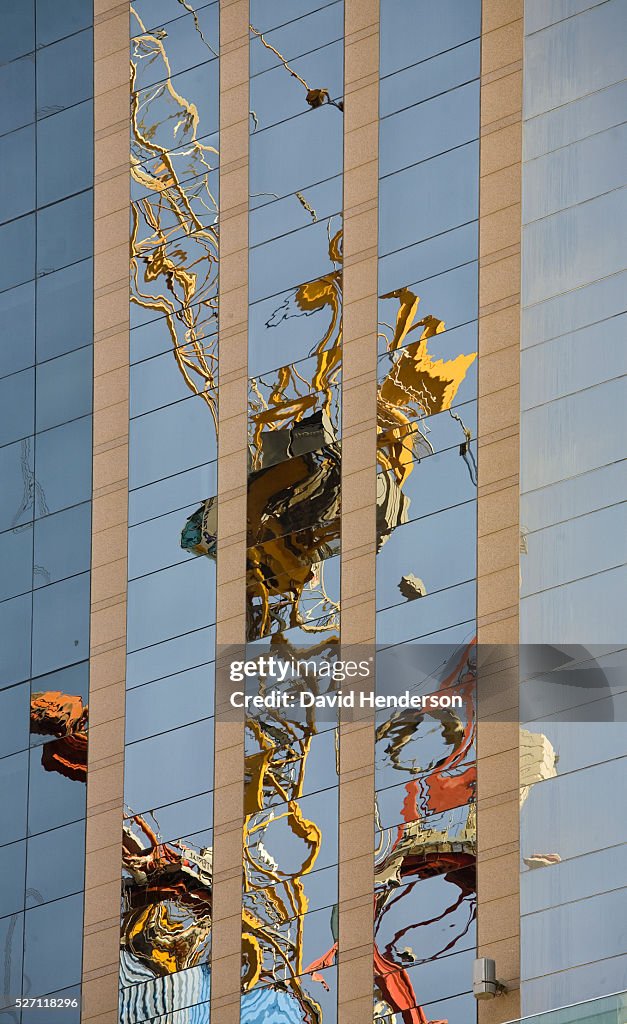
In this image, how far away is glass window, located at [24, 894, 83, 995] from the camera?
25438 mm

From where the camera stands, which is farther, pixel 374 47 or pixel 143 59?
pixel 143 59

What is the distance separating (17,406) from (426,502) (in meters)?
6.71

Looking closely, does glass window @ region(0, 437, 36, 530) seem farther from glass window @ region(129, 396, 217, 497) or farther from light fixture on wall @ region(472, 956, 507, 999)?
light fixture on wall @ region(472, 956, 507, 999)

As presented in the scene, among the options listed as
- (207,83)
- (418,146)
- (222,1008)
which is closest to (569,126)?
(418,146)

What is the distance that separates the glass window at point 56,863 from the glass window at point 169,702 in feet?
5.06

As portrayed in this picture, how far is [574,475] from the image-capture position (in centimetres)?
2141

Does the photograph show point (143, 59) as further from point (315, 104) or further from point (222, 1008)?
point (222, 1008)

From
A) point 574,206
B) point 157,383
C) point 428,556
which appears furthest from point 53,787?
point 574,206

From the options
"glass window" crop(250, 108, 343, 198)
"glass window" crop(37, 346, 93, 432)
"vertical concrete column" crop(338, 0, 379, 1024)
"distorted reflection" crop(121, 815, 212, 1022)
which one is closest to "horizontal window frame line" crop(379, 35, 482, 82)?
"vertical concrete column" crop(338, 0, 379, 1024)

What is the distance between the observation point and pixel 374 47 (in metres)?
25.7

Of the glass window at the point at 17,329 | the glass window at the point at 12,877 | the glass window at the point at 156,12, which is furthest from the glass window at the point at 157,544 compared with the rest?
the glass window at the point at 156,12

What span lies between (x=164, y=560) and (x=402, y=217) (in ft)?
18.6

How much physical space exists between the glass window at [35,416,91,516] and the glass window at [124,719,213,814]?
366 centimetres

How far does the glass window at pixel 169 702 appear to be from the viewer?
25391 mm
